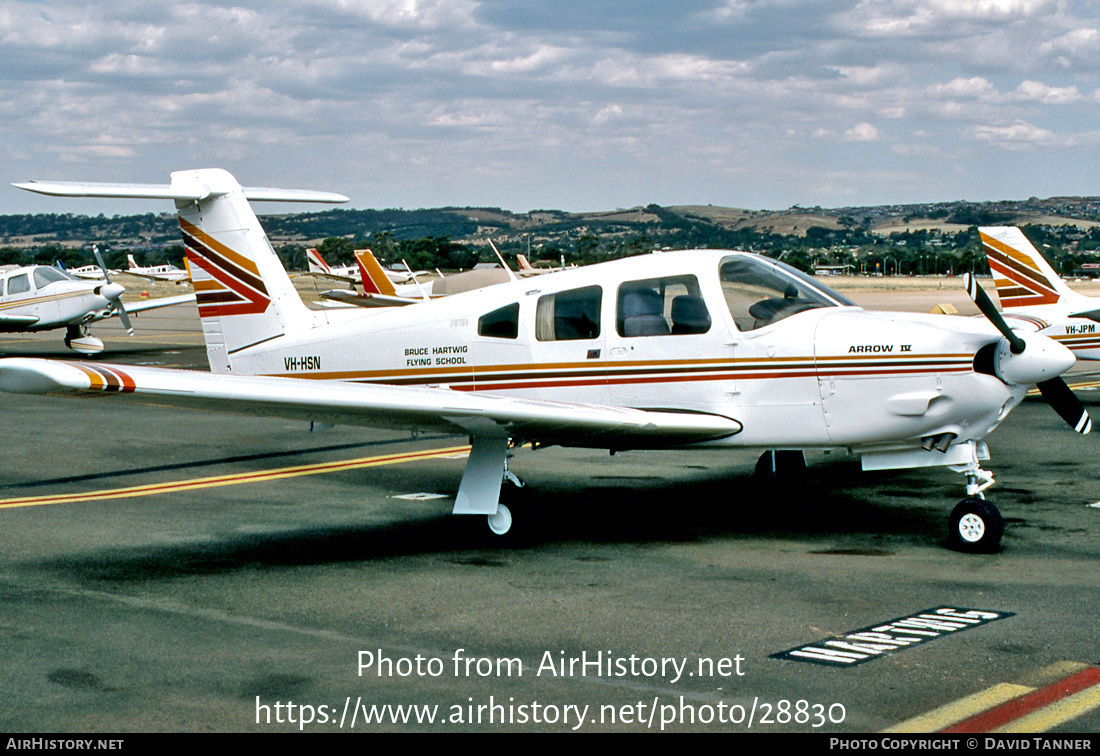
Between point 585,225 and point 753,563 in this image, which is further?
point 585,225

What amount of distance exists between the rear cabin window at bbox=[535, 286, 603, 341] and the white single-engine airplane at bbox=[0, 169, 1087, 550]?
0.01 meters

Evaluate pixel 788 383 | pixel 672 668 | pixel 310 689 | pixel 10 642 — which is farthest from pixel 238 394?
pixel 788 383

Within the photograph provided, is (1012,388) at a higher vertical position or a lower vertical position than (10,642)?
higher

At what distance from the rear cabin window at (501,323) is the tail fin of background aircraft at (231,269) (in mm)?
2171

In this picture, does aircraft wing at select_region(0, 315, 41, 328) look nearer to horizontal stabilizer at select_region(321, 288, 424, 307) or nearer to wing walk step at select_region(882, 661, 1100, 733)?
horizontal stabilizer at select_region(321, 288, 424, 307)

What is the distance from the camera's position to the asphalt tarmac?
525cm

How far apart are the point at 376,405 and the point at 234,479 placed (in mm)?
5005

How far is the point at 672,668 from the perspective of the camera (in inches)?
228

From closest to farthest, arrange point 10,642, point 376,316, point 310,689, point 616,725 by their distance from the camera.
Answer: point 616,725 → point 310,689 → point 10,642 → point 376,316

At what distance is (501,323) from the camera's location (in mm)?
9602

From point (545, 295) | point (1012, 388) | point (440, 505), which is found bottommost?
point (440, 505)

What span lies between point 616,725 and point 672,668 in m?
0.86

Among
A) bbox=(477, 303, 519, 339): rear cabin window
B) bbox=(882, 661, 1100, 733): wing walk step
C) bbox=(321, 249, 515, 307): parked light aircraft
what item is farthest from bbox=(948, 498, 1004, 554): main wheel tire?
bbox=(321, 249, 515, 307): parked light aircraft

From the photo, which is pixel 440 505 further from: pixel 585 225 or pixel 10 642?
pixel 585 225
